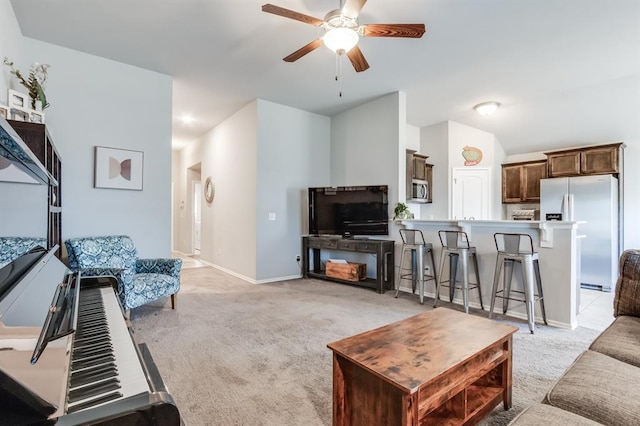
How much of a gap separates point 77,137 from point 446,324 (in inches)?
159

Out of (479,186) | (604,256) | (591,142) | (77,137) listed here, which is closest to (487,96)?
(479,186)

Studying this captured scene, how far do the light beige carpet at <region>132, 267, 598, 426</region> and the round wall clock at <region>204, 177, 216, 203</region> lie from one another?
2.49 meters

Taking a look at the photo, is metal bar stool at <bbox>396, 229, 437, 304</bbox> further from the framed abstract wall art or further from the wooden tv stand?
the framed abstract wall art

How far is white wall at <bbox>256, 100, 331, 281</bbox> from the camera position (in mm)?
4773

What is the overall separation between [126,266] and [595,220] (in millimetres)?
6487

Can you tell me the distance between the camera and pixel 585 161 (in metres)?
4.98

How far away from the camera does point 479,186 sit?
18.7ft

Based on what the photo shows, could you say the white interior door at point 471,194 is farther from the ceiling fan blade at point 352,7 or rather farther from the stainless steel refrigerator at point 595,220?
→ the ceiling fan blade at point 352,7

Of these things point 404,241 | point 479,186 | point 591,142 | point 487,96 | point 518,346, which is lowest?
point 518,346

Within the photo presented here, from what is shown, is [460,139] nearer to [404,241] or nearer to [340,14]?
[404,241]

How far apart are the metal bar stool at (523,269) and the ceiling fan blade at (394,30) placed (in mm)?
2092

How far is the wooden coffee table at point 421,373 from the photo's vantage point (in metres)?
1.21

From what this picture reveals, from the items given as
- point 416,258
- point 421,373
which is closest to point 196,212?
point 416,258

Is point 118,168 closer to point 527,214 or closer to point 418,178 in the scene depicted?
point 418,178
